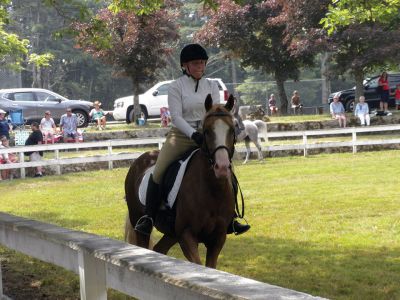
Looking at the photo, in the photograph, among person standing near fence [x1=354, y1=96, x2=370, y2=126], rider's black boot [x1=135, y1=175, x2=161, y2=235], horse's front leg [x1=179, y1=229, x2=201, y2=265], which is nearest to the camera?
horse's front leg [x1=179, y1=229, x2=201, y2=265]

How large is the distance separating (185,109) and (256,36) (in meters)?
36.9

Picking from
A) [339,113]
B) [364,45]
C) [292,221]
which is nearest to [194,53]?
[292,221]

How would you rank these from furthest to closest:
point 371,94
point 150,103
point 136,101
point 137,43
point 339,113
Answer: point 150,103
point 371,94
point 136,101
point 137,43
point 339,113

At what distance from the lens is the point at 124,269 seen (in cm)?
466

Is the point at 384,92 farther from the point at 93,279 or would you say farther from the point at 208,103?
the point at 93,279

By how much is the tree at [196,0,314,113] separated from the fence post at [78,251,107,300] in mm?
35713

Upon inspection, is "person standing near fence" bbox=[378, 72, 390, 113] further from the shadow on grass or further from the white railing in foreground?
the white railing in foreground

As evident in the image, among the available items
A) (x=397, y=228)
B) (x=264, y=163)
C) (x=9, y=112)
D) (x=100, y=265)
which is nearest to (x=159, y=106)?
(x=9, y=112)

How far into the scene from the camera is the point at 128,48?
125 ft

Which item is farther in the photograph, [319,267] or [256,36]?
[256,36]

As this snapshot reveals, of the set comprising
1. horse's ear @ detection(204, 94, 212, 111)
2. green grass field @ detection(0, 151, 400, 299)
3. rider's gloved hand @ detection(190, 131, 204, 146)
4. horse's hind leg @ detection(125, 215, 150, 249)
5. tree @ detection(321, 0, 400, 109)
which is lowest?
green grass field @ detection(0, 151, 400, 299)

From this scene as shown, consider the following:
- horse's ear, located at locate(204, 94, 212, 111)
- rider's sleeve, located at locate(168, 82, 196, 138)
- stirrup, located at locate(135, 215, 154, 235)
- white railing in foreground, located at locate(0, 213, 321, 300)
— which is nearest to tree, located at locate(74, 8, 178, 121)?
stirrup, located at locate(135, 215, 154, 235)

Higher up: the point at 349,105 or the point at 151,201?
the point at 349,105

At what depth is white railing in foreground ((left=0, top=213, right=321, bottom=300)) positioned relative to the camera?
3.55m
